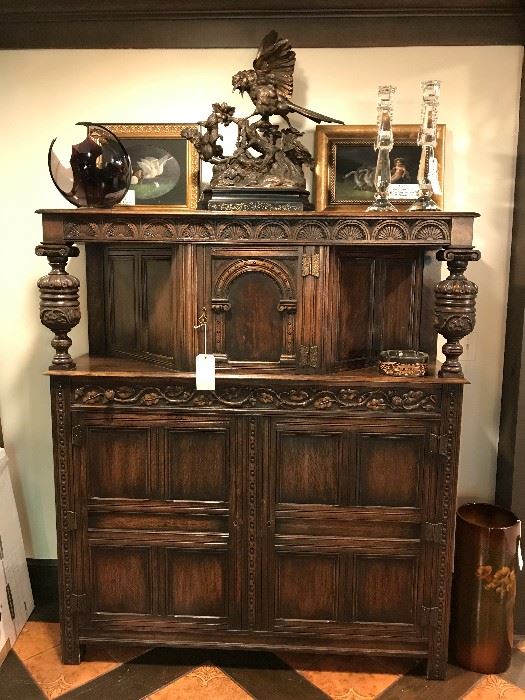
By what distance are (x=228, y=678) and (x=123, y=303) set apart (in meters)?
1.56

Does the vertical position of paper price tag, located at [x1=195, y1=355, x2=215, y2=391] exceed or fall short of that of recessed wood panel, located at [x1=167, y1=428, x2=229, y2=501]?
it exceeds it

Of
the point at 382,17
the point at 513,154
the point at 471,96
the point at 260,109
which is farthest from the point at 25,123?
the point at 513,154

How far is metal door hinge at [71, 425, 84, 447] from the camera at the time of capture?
216 cm

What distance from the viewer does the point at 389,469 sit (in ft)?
7.06

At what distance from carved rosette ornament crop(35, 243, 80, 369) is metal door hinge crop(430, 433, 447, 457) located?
1.36 m

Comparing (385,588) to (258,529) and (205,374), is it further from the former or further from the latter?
(205,374)

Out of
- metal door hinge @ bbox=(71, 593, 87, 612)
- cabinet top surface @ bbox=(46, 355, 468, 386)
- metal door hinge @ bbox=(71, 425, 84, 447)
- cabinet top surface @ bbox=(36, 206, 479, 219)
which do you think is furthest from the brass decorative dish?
metal door hinge @ bbox=(71, 593, 87, 612)

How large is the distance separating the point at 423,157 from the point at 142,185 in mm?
1162

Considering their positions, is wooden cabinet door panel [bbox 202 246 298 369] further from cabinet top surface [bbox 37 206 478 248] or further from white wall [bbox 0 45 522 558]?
white wall [bbox 0 45 522 558]

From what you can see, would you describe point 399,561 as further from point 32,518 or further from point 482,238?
point 32,518

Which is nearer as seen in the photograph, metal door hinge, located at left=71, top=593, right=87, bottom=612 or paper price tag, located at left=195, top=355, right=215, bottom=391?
paper price tag, located at left=195, top=355, right=215, bottom=391

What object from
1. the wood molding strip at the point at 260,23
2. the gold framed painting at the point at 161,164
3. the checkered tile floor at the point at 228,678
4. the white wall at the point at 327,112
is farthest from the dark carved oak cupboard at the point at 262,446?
the wood molding strip at the point at 260,23

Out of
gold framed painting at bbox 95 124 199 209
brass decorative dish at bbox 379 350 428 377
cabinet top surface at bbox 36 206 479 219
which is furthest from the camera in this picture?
gold framed painting at bbox 95 124 199 209

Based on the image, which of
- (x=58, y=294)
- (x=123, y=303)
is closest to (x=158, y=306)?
(x=123, y=303)
